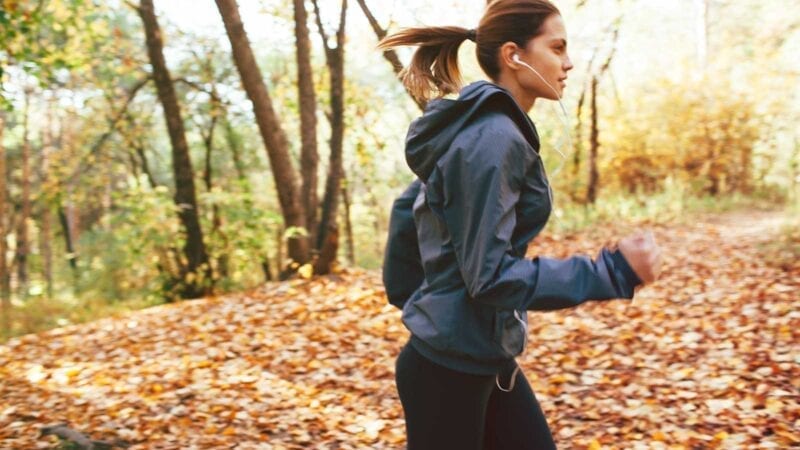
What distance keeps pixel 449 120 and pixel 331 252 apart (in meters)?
7.38

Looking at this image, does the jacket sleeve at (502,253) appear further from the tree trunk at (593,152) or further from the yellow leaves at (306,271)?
the tree trunk at (593,152)

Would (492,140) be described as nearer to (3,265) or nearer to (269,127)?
(269,127)

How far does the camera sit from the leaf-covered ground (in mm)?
4520

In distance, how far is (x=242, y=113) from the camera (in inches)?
520

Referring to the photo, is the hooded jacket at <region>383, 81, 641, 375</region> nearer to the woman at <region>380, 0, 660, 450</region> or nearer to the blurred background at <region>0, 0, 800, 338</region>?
the woman at <region>380, 0, 660, 450</region>

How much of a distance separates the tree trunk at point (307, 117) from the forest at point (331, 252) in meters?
0.03

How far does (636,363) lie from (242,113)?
967cm

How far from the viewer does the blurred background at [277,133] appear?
9109mm

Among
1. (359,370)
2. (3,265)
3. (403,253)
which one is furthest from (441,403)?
(3,265)

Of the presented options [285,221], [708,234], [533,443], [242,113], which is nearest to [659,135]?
[708,234]

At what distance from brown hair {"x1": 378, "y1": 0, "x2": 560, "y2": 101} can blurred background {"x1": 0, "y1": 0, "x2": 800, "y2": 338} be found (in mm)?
4938

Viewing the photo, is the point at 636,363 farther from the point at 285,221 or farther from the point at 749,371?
the point at 285,221

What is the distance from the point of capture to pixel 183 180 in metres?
10.1

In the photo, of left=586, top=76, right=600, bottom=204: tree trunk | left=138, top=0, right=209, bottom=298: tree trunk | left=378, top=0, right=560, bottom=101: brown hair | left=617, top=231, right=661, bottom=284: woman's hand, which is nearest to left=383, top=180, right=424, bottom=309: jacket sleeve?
left=378, top=0, right=560, bottom=101: brown hair
